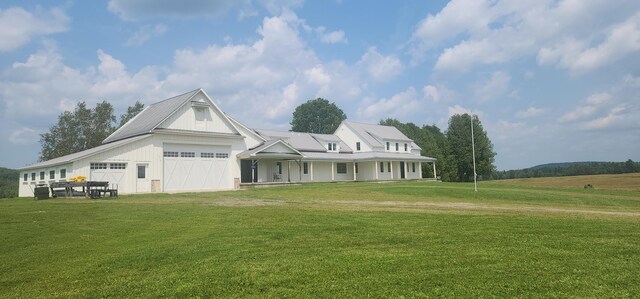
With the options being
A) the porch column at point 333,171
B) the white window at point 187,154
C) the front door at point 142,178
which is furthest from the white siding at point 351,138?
the front door at point 142,178

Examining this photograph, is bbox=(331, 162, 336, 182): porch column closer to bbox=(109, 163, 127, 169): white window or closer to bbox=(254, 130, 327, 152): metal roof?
bbox=(254, 130, 327, 152): metal roof

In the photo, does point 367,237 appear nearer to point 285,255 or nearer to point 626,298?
point 285,255

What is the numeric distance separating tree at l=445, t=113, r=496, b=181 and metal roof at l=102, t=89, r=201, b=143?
48.0 meters

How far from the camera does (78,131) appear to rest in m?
59.2

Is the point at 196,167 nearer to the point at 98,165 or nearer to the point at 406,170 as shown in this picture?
the point at 98,165

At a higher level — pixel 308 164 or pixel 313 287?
pixel 308 164

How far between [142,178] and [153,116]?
7.53 m

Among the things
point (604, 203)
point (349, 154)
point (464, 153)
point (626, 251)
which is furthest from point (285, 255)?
point (464, 153)

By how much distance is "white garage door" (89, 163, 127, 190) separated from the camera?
2902 centimetres

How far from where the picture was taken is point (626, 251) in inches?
304

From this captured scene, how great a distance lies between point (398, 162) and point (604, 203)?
30.8m

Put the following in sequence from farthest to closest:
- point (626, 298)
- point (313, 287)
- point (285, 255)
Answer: point (285, 255) < point (313, 287) < point (626, 298)

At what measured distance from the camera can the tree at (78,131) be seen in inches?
2270

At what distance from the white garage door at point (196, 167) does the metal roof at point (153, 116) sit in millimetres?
2575
